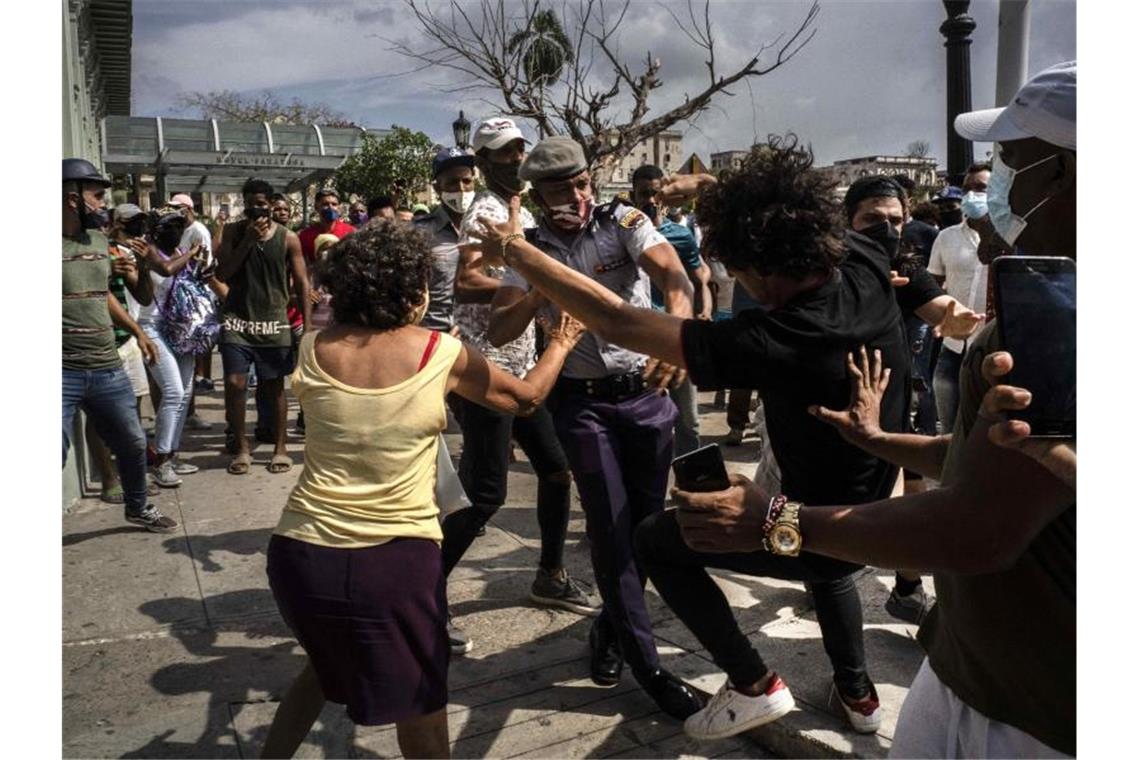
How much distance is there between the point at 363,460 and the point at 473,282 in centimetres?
155

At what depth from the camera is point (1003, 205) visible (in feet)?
6.45

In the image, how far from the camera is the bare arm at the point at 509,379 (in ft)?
9.36

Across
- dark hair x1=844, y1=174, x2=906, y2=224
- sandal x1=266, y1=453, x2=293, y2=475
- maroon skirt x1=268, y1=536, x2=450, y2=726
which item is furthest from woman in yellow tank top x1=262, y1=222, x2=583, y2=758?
sandal x1=266, y1=453, x2=293, y2=475

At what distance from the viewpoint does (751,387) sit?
2553 millimetres

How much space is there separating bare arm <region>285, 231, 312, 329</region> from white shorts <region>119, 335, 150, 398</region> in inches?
47.1

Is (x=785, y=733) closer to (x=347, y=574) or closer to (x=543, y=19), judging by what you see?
(x=347, y=574)

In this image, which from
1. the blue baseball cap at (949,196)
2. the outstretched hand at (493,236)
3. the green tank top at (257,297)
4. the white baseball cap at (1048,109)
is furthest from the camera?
the blue baseball cap at (949,196)

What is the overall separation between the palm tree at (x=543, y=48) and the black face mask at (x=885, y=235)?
6511mm

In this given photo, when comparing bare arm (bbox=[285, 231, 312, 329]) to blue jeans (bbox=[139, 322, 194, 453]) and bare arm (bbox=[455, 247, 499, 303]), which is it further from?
bare arm (bbox=[455, 247, 499, 303])

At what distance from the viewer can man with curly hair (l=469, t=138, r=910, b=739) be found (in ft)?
8.18

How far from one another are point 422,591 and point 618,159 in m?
9.21

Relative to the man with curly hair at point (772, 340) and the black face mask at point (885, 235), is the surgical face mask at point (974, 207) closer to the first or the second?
the black face mask at point (885, 235)

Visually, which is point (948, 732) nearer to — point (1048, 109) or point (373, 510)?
point (1048, 109)

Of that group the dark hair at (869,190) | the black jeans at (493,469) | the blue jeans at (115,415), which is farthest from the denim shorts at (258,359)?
the dark hair at (869,190)
